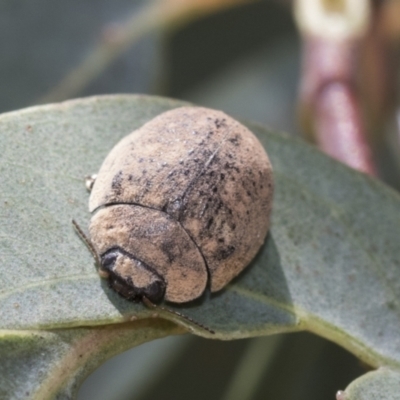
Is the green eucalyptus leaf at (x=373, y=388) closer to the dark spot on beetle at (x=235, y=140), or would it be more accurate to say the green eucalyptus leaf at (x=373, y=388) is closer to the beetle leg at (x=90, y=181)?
the dark spot on beetle at (x=235, y=140)

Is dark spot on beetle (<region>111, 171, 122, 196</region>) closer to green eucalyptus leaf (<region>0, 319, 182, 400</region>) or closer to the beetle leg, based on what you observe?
the beetle leg

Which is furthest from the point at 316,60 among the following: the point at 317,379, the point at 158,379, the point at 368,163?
the point at 158,379

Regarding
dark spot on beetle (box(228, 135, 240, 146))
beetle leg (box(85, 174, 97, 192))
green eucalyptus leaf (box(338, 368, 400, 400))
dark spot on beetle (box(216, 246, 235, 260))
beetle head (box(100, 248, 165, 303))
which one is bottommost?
green eucalyptus leaf (box(338, 368, 400, 400))

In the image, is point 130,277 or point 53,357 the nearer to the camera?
point 53,357

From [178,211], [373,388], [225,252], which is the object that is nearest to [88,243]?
[178,211]

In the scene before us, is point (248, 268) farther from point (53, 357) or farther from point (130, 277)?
point (53, 357)

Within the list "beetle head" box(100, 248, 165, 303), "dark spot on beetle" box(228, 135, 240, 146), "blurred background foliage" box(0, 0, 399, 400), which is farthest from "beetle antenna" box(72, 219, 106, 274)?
"blurred background foliage" box(0, 0, 399, 400)

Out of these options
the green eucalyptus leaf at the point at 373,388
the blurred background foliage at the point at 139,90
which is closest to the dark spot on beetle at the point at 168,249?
the green eucalyptus leaf at the point at 373,388
